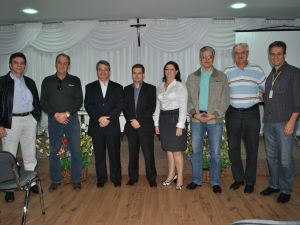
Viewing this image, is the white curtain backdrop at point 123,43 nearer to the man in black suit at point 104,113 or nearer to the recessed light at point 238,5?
the recessed light at point 238,5

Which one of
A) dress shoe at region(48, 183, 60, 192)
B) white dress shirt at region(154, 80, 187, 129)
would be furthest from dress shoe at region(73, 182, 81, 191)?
white dress shirt at region(154, 80, 187, 129)

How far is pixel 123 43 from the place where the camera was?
698cm

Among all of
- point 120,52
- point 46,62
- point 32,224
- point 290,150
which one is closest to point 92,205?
point 32,224

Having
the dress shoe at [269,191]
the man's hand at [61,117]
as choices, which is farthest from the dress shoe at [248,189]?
the man's hand at [61,117]

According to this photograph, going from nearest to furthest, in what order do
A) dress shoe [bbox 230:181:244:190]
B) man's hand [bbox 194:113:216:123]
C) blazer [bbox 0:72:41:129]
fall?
blazer [bbox 0:72:41:129], man's hand [bbox 194:113:216:123], dress shoe [bbox 230:181:244:190]

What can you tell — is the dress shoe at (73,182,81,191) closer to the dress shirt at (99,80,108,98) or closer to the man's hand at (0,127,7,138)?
the man's hand at (0,127,7,138)

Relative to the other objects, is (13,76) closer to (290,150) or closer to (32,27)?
(290,150)

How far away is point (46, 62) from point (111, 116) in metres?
4.55

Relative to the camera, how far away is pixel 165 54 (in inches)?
280

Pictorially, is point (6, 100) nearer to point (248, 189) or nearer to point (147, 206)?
point (147, 206)

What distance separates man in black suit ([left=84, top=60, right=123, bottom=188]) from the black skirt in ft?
1.91

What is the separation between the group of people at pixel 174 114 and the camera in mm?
3152

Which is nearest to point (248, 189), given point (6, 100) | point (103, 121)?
point (103, 121)

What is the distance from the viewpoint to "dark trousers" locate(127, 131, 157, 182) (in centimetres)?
365
